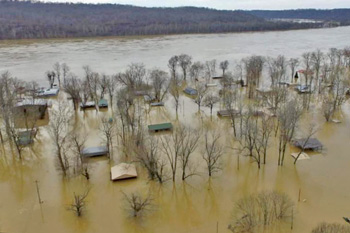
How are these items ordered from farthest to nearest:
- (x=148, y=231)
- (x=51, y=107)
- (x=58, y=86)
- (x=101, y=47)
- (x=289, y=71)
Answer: (x=101, y=47) → (x=289, y=71) → (x=58, y=86) → (x=51, y=107) → (x=148, y=231)

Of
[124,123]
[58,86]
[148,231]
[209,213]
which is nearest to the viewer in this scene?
[148,231]

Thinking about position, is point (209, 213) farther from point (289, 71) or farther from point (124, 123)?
point (289, 71)

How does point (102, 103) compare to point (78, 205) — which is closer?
point (78, 205)

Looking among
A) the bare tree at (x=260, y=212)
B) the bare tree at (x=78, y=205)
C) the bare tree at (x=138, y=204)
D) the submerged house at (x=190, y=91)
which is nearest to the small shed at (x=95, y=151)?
the bare tree at (x=78, y=205)

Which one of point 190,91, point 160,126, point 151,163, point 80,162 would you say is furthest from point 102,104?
point 151,163

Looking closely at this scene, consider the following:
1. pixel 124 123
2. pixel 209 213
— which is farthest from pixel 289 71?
pixel 209 213

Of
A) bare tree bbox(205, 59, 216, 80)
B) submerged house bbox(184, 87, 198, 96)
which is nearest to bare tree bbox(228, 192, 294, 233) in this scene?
submerged house bbox(184, 87, 198, 96)

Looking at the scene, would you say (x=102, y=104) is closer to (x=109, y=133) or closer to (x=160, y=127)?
(x=160, y=127)

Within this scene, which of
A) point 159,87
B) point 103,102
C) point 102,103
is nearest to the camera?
point 102,103
